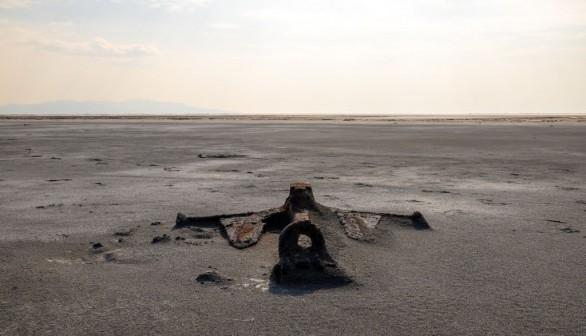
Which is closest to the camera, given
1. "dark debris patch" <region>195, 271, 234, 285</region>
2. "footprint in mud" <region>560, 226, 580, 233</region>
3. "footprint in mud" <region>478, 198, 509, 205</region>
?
"dark debris patch" <region>195, 271, 234, 285</region>

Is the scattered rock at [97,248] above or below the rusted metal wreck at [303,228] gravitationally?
below

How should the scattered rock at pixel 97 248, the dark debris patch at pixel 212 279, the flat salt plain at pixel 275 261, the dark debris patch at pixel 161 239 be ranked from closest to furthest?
the flat salt plain at pixel 275 261, the dark debris patch at pixel 212 279, the scattered rock at pixel 97 248, the dark debris patch at pixel 161 239

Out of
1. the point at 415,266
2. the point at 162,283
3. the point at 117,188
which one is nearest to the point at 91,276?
the point at 162,283

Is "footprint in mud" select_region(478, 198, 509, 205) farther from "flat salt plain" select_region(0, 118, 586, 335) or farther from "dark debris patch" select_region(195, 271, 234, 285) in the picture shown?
"dark debris patch" select_region(195, 271, 234, 285)

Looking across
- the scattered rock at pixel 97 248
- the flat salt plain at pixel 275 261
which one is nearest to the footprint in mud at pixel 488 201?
the flat salt plain at pixel 275 261

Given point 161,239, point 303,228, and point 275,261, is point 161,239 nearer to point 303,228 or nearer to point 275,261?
point 275,261

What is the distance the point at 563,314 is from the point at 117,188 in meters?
6.71

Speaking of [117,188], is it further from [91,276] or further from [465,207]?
[465,207]

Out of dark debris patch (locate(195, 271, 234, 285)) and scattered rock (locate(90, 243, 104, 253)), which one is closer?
dark debris patch (locate(195, 271, 234, 285))

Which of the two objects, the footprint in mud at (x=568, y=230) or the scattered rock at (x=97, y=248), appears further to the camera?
the footprint in mud at (x=568, y=230)

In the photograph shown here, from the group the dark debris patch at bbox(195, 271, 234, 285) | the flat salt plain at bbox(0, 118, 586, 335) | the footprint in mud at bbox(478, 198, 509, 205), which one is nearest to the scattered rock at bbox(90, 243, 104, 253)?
the flat salt plain at bbox(0, 118, 586, 335)

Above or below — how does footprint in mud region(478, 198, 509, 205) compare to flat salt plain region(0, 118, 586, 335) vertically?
above

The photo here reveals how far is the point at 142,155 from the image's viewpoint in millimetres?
14438

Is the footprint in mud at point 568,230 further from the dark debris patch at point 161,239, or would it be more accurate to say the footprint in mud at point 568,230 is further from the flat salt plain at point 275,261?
the dark debris patch at point 161,239
